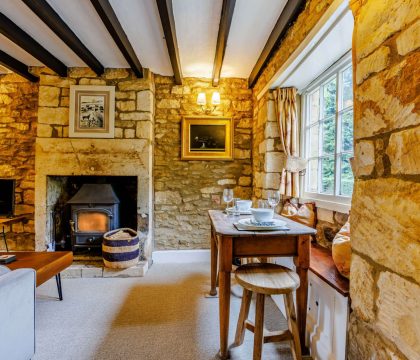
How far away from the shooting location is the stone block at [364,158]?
1.13 metres

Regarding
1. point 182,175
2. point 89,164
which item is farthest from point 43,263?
point 182,175

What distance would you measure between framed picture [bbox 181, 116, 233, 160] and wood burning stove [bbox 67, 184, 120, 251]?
3.93ft

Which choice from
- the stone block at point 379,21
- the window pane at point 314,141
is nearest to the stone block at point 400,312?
the stone block at point 379,21

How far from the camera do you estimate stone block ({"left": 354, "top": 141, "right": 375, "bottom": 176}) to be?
44.5 inches

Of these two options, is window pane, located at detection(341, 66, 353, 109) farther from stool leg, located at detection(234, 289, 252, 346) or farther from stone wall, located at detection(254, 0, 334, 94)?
stool leg, located at detection(234, 289, 252, 346)

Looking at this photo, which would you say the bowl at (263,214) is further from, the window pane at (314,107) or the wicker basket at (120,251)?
the wicker basket at (120,251)

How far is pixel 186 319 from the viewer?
2.04 m

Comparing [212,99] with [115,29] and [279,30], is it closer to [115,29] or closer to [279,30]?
[279,30]

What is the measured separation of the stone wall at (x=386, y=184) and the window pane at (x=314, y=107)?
145cm

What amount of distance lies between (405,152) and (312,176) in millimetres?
1768

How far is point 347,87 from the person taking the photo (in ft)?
6.88

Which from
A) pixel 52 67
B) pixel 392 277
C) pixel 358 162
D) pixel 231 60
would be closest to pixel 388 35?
pixel 358 162

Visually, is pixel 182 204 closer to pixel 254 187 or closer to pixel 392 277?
pixel 254 187

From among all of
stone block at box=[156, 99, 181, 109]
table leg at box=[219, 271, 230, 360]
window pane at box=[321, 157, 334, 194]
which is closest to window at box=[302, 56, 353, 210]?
window pane at box=[321, 157, 334, 194]
